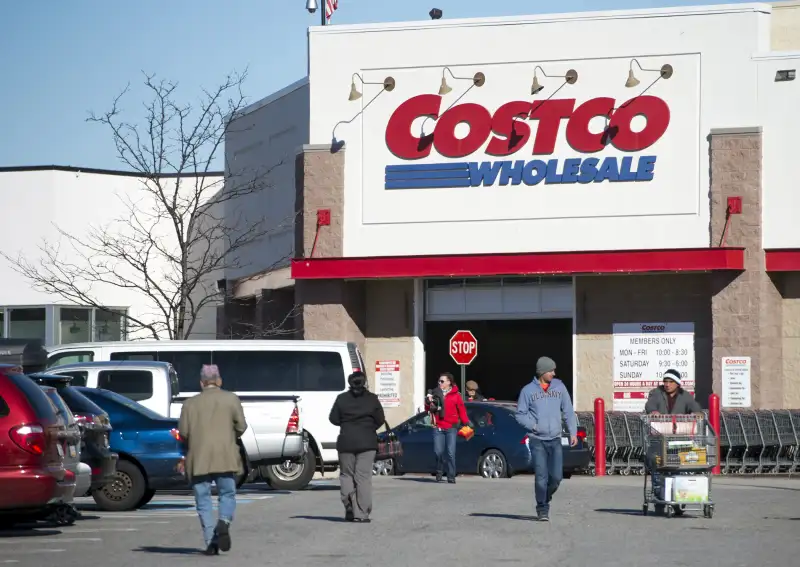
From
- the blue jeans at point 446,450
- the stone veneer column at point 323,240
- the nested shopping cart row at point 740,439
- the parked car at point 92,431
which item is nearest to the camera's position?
the parked car at point 92,431

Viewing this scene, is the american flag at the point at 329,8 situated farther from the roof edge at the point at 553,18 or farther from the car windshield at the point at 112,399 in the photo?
the car windshield at the point at 112,399

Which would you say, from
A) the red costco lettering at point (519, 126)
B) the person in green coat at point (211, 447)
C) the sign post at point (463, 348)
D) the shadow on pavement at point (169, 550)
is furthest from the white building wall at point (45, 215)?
the person in green coat at point (211, 447)

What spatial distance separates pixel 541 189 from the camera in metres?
32.3

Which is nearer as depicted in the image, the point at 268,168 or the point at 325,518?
the point at 325,518

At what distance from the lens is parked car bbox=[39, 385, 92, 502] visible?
1519 centimetres

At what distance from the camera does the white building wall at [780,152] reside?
1211 inches

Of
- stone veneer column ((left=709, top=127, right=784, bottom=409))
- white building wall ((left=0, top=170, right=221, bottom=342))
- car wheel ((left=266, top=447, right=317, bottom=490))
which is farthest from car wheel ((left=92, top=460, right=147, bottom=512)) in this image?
white building wall ((left=0, top=170, right=221, bottom=342))

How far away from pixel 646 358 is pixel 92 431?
17769 millimetres

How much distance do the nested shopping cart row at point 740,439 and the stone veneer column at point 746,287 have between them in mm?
1859

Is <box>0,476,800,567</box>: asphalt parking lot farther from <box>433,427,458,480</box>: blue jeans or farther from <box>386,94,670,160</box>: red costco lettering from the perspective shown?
<box>386,94,670,160</box>: red costco lettering

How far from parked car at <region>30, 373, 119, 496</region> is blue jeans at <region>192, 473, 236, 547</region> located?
10.3 feet

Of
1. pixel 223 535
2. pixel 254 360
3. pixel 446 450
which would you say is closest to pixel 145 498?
pixel 254 360

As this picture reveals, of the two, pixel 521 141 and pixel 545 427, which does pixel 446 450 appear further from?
pixel 521 141

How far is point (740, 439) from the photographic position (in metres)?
28.7
